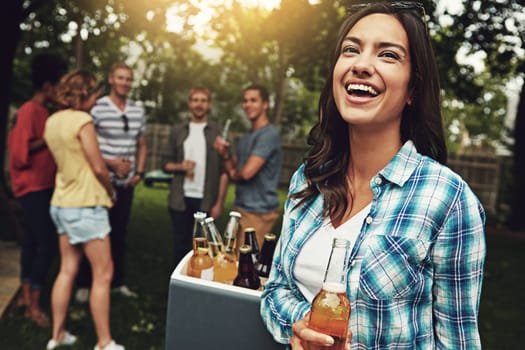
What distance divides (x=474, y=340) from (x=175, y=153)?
3.67m

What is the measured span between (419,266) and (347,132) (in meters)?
0.56

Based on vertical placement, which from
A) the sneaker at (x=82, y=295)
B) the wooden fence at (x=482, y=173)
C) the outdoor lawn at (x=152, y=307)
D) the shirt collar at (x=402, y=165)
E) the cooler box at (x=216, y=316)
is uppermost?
the shirt collar at (x=402, y=165)

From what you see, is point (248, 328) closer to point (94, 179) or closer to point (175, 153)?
point (94, 179)

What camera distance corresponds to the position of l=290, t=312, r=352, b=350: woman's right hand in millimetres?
1282

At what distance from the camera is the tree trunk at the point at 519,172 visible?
35.9ft

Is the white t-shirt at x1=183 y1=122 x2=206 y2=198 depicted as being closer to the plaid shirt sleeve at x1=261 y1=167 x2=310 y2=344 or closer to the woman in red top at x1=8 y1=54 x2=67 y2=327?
the woman in red top at x1=8 y1=54 x2=67 y2=327

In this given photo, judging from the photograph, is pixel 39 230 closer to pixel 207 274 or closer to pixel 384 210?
pixel 207 274

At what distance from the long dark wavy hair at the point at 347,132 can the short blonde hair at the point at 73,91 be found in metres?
2.20

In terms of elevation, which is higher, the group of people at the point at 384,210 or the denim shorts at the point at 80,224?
the group of people at the point at 384,210

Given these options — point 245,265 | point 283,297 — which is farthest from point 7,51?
point 283,297

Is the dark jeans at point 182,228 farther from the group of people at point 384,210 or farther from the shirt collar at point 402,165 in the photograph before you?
the shirt collar at point 402,165

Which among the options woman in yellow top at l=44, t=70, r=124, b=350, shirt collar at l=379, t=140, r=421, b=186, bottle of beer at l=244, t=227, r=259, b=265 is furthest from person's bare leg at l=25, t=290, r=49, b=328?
shirt collar at l=379, t=140, r=421, b=186

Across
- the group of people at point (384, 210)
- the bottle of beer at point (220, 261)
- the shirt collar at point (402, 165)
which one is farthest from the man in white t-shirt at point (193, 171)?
the shirt collar at point (402, 165)

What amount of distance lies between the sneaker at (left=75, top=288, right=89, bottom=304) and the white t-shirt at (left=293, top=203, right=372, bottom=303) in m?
3.78
